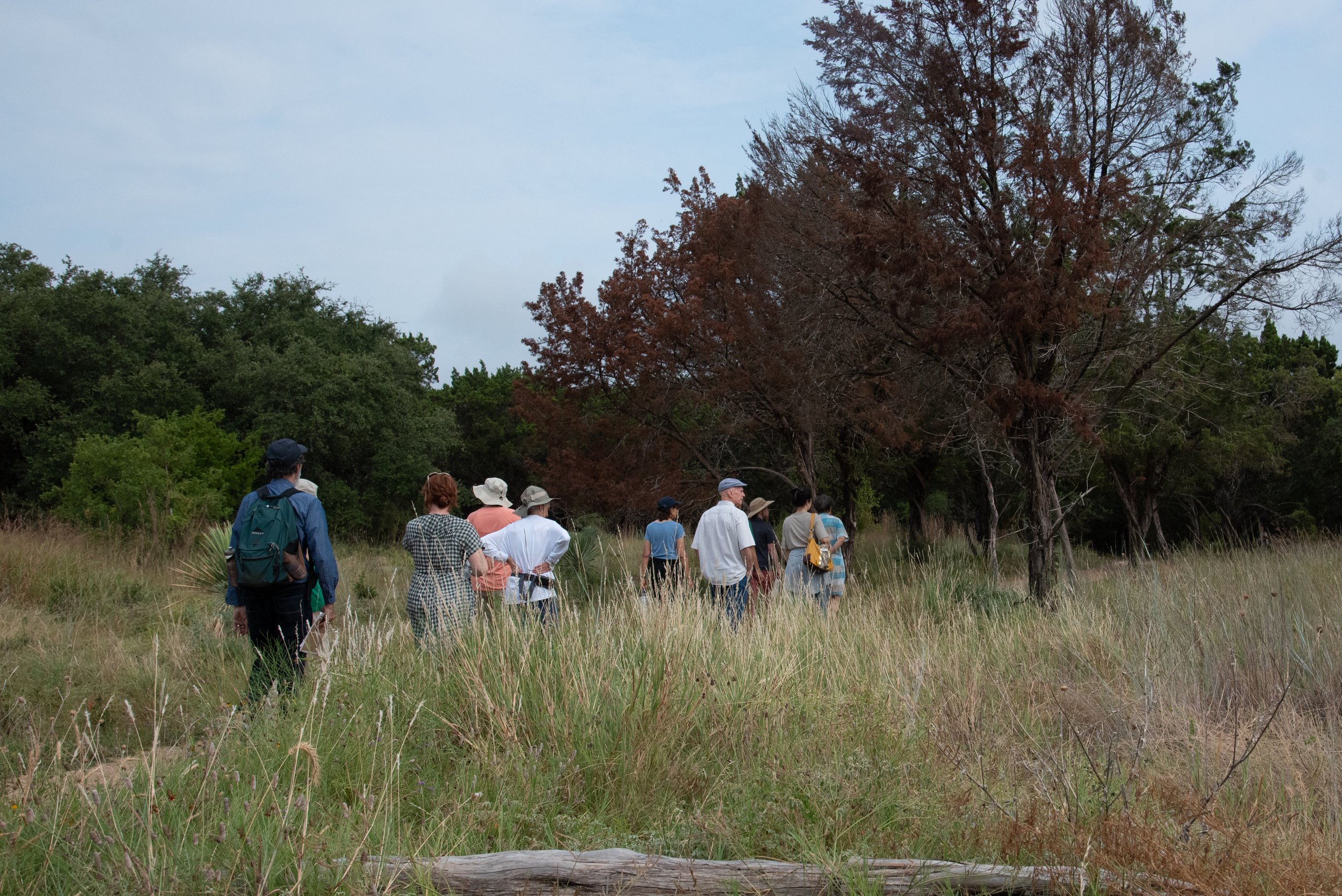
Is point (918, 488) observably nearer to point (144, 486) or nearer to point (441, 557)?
point (144, 486)

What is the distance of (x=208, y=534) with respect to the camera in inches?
450

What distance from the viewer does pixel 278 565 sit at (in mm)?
5305

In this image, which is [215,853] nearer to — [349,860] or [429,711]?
[349,860]

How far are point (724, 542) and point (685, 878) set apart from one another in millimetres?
5430

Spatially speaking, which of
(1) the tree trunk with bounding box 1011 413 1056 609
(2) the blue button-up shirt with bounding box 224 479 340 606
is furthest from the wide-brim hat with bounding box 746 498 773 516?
(2) the blue button-up shirt with bounding box 224 479 340 606

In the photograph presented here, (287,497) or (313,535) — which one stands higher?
(287,497)

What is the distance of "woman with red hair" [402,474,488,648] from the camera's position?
6.08 metres

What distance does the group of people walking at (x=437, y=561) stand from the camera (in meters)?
5.33

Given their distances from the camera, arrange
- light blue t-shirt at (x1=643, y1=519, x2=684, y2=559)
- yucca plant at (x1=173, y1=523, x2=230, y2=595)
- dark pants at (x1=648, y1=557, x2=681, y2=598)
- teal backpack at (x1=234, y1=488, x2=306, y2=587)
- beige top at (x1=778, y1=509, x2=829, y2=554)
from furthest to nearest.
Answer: yucca plant at (x1=173, y1=523, x2=230, y2=595)
beige top at (x1=778, y1=509, x2=829, y2=554)
light blue t-shirt at (x1=643, y1=519, x2=684, y2=559)
dark pants at (x1=648, y1=557, x2=681, y2=598)
teal backpack at (x1=234, y1=488, x2=306, y2=587)

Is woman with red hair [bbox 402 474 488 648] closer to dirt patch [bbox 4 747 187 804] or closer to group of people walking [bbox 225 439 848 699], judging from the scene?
group of people walking [bbox 225 439 848 699]

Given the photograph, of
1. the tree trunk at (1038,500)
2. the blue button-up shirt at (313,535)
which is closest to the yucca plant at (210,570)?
the blue button-up shirt at (313,535)

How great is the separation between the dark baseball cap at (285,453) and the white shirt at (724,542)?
358 cm

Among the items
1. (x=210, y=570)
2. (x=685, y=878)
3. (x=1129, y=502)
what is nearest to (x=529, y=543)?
(x=685, y=878)

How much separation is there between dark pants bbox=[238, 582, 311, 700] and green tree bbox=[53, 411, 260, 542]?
10.6 m
